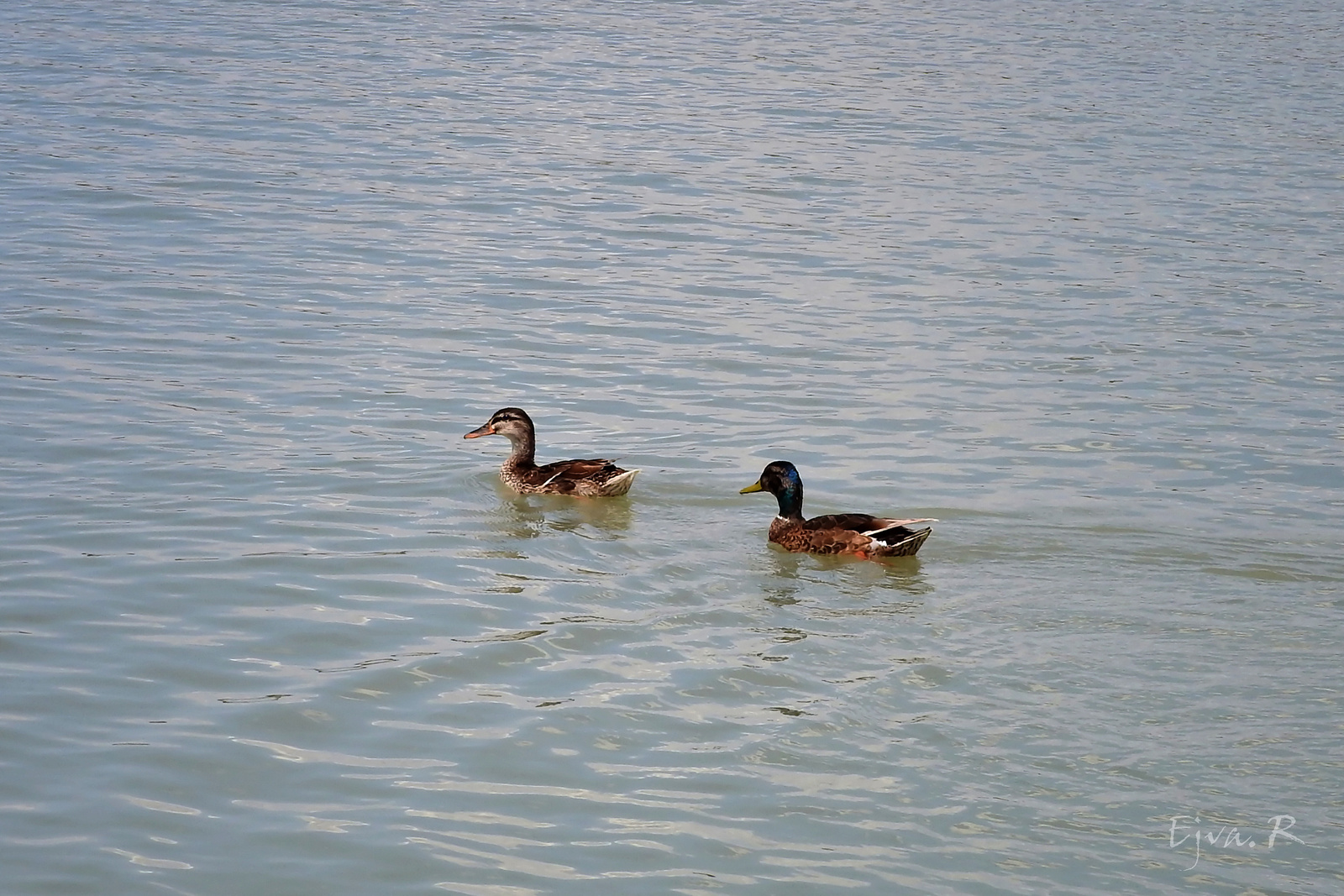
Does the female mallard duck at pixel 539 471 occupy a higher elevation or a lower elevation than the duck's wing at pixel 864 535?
higher

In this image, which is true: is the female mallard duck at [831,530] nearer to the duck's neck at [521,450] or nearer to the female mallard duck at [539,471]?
the female mallard duck at [539,471]

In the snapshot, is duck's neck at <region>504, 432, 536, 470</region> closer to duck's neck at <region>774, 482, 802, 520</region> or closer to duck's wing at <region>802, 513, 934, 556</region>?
duck's neck at <region>774, 482, 802, 520</region>

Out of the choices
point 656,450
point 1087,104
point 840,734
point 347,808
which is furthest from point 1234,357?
point 1087,104

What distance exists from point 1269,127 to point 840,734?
19.9 metres

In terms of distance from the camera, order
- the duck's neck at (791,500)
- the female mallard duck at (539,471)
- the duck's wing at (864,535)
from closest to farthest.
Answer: the duck's wing at (864,535) → the duck's neck at (791,500) → the female mallard duck at (539,471)

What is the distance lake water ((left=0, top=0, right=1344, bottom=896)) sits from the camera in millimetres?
6793

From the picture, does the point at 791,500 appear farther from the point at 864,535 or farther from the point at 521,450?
the point at 521,450

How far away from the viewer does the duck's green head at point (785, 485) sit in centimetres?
1058

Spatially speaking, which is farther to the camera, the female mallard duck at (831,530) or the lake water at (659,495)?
the female mallard duck at (831,530)

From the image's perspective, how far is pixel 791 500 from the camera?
10578mm

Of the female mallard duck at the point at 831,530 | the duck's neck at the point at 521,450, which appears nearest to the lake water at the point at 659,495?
the female mallard duck at the point at 831,530

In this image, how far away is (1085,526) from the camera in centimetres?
1072

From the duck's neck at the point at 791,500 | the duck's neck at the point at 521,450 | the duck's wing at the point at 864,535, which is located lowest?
the duck's wing at the point at 864,535

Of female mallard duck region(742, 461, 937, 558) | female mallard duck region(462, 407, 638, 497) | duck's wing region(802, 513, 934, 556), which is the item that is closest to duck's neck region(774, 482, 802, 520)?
female mallard duck region(742, 461, 937, 558)
